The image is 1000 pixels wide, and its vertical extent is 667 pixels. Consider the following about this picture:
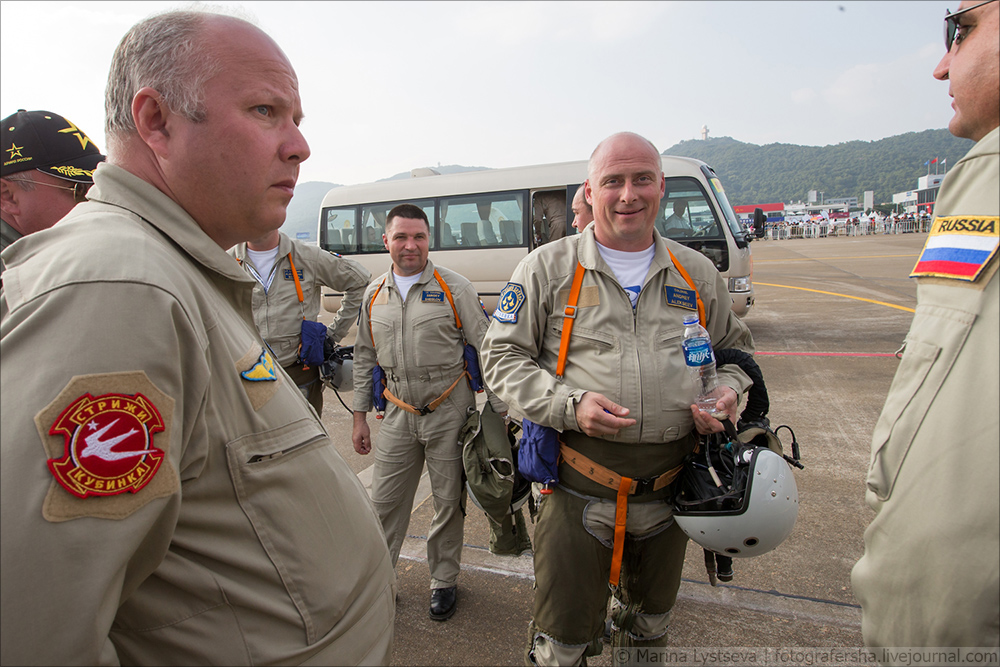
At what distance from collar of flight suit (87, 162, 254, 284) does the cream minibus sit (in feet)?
28.0

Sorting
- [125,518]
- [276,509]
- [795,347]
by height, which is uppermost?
[125,518]

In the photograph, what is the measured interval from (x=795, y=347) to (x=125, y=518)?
852cm

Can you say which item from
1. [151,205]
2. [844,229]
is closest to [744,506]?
[151,205]

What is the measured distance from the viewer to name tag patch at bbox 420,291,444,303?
3.04m

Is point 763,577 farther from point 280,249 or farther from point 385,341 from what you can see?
point 280,249

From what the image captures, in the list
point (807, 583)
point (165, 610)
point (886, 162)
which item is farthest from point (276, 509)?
point (886, 162)

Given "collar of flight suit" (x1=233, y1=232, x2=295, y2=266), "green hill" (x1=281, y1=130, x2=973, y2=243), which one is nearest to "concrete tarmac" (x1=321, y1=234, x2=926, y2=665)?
"collar of flight suit" (x1=233, y1=232, x2=295, y2=266)

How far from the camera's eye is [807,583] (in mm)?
2684

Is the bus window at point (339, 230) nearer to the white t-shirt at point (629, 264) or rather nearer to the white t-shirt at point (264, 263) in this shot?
the white t-shirt at point (264, 263)

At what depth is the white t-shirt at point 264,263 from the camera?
3766 mm

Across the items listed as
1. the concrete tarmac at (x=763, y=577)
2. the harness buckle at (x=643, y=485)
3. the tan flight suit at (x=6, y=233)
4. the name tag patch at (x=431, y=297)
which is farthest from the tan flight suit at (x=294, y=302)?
the harness buckle at (x=643, y=485)

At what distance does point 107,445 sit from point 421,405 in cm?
231

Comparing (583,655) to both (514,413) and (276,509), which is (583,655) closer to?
(514,413)

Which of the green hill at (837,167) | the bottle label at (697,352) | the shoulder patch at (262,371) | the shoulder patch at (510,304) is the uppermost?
the green hill at (837,167)
